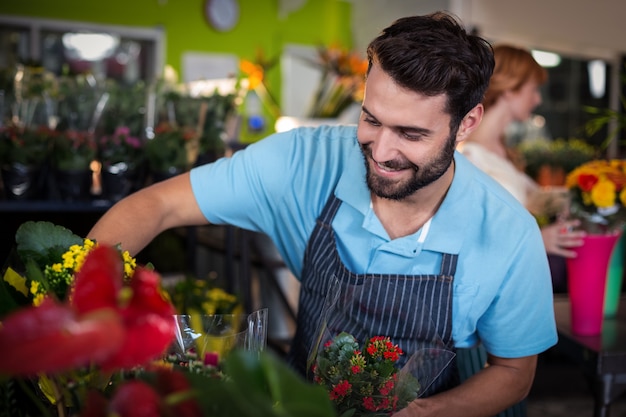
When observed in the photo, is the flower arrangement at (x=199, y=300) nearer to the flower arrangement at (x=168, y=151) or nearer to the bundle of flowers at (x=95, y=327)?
the flower arrangement at (x=168, y=151)

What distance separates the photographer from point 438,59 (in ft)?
4.31

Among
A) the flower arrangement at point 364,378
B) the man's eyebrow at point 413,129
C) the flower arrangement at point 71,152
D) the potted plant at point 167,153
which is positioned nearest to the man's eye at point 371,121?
the man's eyebrow at point 413,129

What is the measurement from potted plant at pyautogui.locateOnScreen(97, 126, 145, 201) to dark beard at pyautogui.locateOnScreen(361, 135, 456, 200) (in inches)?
48.0

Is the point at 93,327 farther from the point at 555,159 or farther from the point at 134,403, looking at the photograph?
the point at 555,159

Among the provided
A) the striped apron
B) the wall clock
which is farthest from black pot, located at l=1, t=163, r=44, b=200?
the wall clock

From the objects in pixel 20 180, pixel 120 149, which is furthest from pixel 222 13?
pixel 20 180

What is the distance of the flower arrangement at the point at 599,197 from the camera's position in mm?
1785

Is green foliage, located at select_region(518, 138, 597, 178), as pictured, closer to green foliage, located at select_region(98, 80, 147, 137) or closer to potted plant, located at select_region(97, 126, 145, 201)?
green foliage, located at select_region(98, 80, 147, 137)

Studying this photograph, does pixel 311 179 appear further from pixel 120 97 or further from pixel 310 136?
pixel 120 97

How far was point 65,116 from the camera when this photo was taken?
2.51 m

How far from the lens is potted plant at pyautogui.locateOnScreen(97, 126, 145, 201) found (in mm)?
2385

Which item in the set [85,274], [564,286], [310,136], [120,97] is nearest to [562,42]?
[564,286]

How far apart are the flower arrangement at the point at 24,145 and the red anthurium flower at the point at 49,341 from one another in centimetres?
198

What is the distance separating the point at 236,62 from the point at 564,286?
572cm
